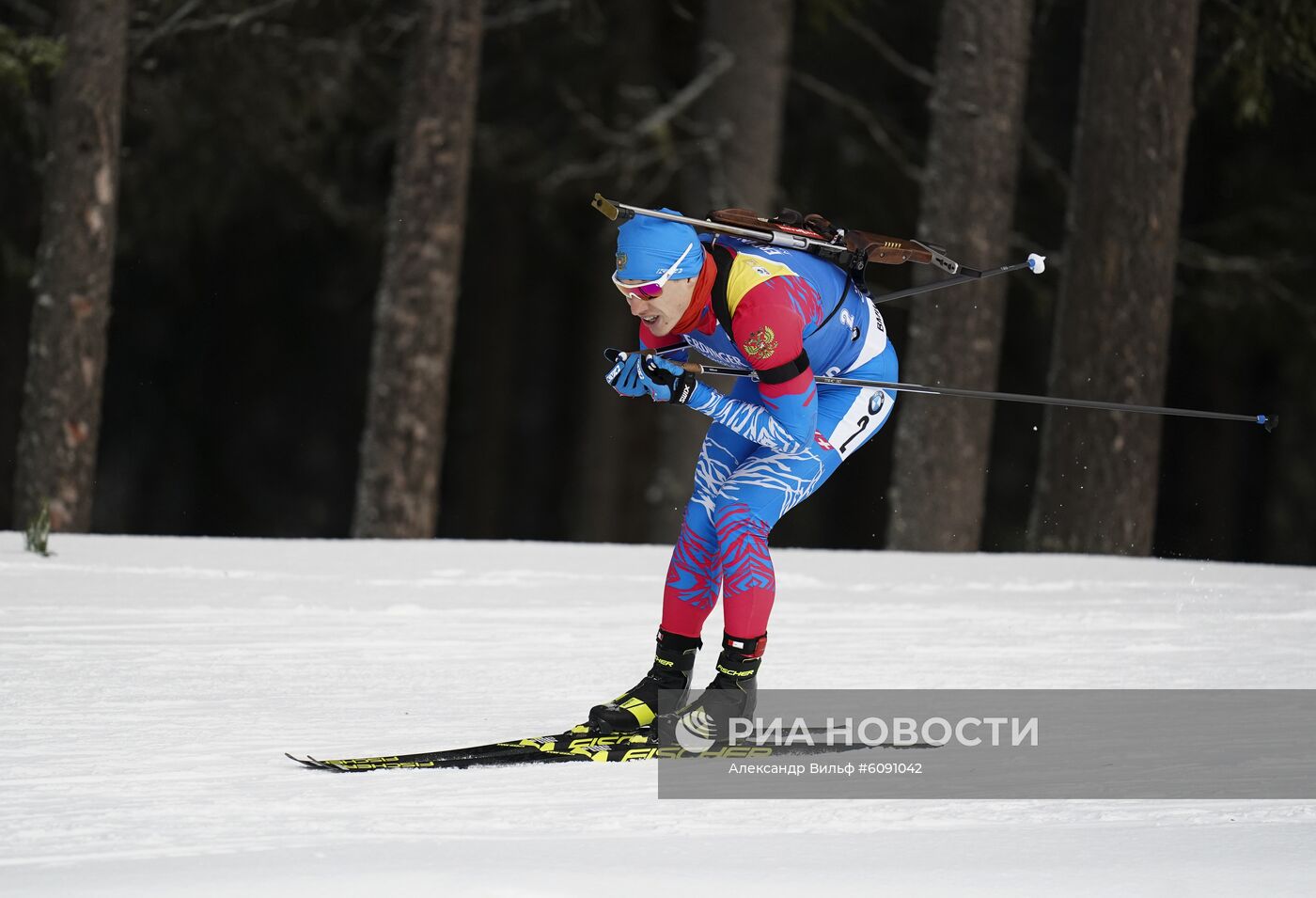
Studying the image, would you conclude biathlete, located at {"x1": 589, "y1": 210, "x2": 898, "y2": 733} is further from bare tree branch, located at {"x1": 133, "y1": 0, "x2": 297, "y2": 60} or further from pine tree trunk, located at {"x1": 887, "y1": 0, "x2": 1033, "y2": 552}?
bare tree branch, located at {"x1": 133, "y1": 0, "x2": 297, "y2": 60}

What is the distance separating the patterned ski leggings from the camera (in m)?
5.12

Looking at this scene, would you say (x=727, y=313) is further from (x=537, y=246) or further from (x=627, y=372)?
(x=537, y=246)

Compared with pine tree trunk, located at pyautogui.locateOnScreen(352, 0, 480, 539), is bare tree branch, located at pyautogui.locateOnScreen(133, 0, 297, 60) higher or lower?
higher

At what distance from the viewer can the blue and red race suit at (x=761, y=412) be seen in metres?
5.03

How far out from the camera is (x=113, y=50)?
11172 millimetres

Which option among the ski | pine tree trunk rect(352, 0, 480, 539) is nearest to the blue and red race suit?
the ski

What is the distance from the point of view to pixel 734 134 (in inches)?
583

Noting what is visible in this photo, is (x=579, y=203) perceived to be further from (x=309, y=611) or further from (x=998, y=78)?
(x=309, y=611)

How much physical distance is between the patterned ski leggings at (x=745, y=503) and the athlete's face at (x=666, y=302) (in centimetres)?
40

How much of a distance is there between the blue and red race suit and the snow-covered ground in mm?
605

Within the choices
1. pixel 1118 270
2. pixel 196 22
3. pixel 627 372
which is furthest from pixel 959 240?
pixel 627 372

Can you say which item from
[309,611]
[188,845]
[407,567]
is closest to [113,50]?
[407,567]

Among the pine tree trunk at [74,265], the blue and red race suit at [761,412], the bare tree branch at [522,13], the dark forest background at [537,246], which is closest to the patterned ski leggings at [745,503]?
the blue and red race suit at [761,412]

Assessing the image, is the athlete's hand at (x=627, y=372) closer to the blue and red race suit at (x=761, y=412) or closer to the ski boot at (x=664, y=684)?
the blue and red race suit at (x=761, y=412)
